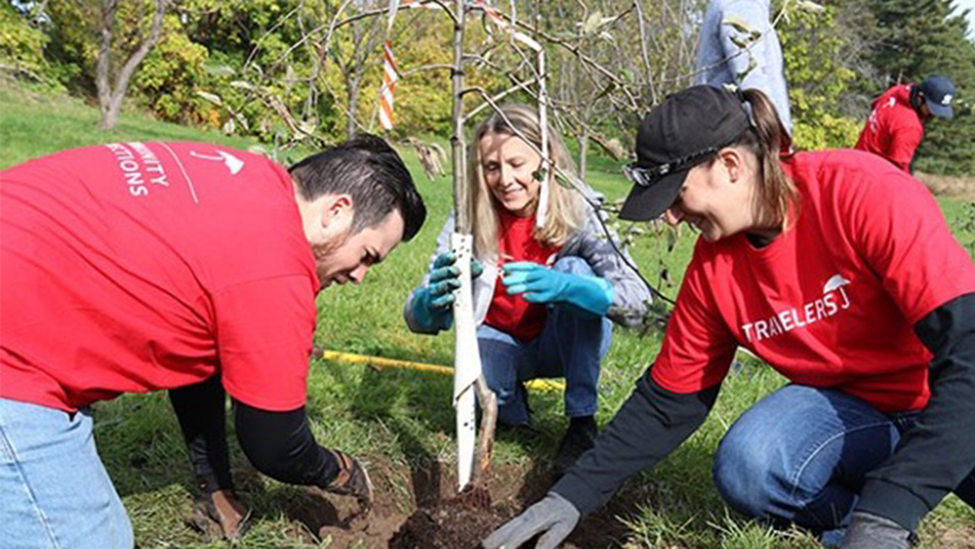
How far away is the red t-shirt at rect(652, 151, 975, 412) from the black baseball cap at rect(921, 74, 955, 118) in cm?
484

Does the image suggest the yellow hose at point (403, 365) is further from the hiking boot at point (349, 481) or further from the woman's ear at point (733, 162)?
the woman's ear at point (733, 162)

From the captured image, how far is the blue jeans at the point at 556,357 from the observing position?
3.07 m

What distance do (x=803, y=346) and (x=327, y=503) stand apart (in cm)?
148

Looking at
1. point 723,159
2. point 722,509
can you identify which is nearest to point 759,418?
point 722,509

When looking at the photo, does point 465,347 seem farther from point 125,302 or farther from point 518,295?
point 125,302

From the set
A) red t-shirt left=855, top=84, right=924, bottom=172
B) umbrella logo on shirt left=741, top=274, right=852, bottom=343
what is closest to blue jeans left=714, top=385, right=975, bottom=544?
umbrella logo on shirt left=741, top=274, right=852, bottom=343

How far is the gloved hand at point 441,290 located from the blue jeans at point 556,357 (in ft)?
1.61

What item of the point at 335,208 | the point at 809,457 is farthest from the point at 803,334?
the point at 335,208

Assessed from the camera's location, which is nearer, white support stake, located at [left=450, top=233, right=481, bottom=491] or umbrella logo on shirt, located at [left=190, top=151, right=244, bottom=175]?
umbrella logo on shirt, located at [left=190, top=151, right=244, bottom=175]

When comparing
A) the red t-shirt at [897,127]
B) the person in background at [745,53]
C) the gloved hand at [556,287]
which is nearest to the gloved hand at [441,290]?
the gloved hand at [556,287]

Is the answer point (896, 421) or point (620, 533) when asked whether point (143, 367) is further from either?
point (896, 421)

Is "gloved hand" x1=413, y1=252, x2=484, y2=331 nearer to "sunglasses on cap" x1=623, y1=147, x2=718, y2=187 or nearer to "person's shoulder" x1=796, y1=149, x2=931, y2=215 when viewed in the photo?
"sunglasses on cap" x1=623, y1=147, x2=718, y2=187

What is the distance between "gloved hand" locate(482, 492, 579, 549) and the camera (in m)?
2.14

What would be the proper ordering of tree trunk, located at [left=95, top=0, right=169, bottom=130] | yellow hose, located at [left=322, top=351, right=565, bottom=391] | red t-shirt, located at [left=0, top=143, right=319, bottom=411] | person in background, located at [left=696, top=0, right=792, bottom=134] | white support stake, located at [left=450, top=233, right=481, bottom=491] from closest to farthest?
red t-shirt, located at [left=0, top=143, right=319, bottom=411] → white support stake, located at [left=450, top=233, right=481, bottom=491] → person in background, located at [left=696, top=0, right=792, bottom=134] → yellow hose, located at [left=322, top=351, right=565, bottom=391] → tree trunk, located at [left=95, top=0, right=169, bottom=130]
